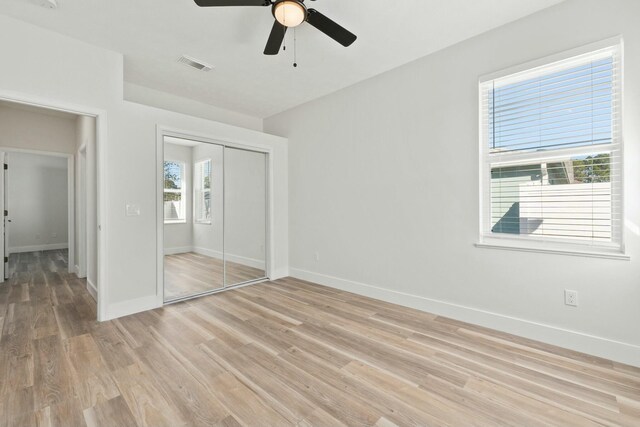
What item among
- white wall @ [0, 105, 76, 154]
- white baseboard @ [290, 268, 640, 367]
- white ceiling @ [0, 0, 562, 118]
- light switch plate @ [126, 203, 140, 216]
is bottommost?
white baseboard @ [290, 268, 640, 367]

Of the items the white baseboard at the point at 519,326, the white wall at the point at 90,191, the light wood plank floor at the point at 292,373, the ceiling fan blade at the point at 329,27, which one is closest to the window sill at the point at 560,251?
the white baseboard at the point at 519,326

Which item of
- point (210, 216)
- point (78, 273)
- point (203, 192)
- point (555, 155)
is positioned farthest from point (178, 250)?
point (555, 155)

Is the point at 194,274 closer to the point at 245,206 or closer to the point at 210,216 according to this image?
the point at 210,216

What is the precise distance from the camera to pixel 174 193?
12.3ft

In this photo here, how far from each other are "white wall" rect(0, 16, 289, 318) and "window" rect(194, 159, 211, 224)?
0.51 metres

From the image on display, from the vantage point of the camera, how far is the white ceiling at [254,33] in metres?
2.44

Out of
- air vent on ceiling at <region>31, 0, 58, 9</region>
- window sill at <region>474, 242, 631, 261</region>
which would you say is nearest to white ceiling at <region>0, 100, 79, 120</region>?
air vent on ceiling at <region>31, 0, 58, 9</region>

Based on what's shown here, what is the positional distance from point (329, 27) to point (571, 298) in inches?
118

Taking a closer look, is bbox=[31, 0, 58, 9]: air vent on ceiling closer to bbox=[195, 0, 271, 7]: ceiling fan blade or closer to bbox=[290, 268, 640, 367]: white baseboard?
bbox=[195, 0, 271, 7]: ceiling fan blade

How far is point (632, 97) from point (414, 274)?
93.3 inches

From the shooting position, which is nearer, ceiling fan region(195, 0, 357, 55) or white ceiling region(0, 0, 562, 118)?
ceiling fan region(195, 0, 357, 55)

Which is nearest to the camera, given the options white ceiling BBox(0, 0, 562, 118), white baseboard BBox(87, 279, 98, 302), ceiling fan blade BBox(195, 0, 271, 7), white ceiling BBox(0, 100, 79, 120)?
ceiling fan blade BBox(195, 0, 271, 7)

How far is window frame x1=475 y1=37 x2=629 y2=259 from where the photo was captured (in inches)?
86.7

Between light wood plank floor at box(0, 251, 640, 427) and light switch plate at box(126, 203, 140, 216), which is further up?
light switch plate at box(126, 203, 140, 216)
